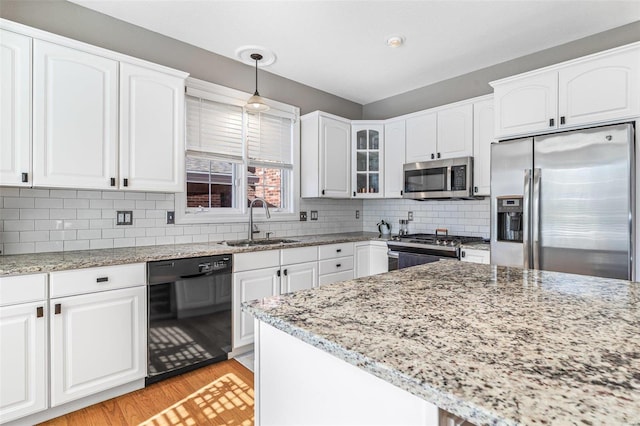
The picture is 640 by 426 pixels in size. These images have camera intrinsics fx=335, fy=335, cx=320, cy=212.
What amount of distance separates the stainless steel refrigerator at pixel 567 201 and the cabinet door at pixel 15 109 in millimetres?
3279

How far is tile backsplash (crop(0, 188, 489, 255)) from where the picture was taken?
7.25 ft

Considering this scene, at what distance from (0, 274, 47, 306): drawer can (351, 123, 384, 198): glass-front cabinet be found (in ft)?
10.0

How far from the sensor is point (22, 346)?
1787 mm

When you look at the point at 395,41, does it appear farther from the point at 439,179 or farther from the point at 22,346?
the point at 22,346

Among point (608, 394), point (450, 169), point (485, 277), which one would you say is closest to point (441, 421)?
point (608, 394)

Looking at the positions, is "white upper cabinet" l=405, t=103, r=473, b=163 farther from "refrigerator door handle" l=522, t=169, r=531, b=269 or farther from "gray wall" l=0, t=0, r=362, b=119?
"gray wall" l=0, t=0, r=362, b=119

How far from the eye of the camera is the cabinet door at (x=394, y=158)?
3.90 meters

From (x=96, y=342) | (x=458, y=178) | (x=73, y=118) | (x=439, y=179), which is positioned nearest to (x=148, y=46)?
(x=73, y=118)

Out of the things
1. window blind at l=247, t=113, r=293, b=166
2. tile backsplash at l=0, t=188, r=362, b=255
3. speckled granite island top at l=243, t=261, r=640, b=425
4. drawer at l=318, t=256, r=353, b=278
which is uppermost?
window blind at l=247, t=113, r=293, b=166

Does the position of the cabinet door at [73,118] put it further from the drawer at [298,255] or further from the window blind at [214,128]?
the drawer at [298,255]

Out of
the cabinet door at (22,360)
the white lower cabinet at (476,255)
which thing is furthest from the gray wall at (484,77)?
the cabinet door at (22,360)

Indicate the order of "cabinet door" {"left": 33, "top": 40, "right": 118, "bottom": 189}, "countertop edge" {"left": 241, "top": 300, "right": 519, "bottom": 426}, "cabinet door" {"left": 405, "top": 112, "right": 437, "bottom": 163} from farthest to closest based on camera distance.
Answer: "cabinet door" {"left": 405, "top": 112, "right": 437, "bottom": 163} < "cabinet door" {"left": 33, "top": 40, "right": 118, "bottom": 189} < "countertop edge" {"left": 241, "top": 300, "right": 519, "bottom": 426}

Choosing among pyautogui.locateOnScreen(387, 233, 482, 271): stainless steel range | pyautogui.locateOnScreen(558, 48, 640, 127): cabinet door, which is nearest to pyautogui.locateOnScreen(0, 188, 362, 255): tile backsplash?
pyautogui.locateOnScreen(387, 233, 482, 271): stainless steel range

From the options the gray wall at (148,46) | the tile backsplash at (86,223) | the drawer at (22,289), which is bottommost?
the drawer at (22,289)
